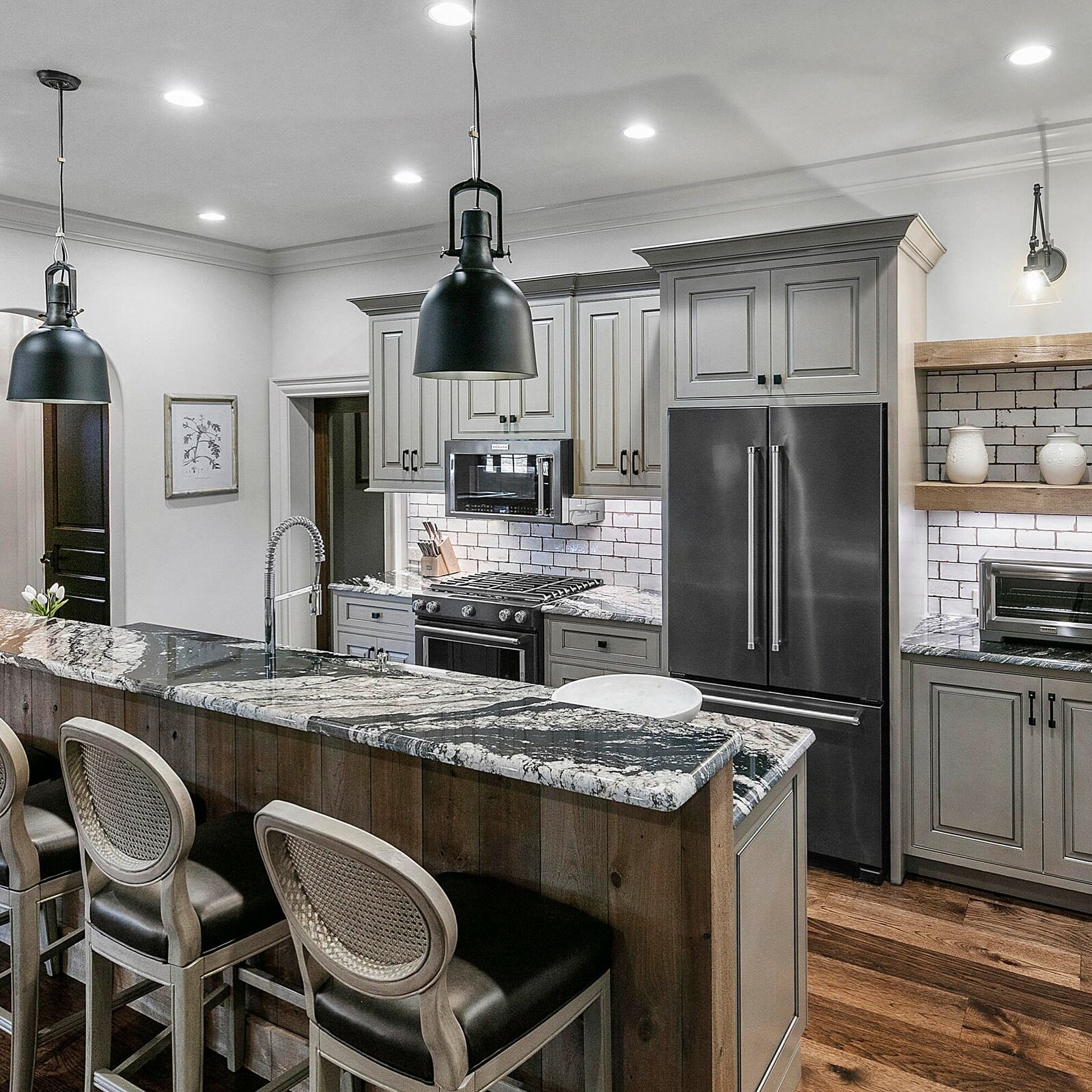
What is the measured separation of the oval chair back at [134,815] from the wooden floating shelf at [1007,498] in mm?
2990

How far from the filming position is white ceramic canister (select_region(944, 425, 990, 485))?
373cm

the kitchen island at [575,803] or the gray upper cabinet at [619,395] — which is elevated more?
the gray upper cabinet at [619,395]

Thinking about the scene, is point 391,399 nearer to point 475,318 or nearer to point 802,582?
point 802,582

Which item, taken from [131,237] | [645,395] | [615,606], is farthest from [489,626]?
[131,237]

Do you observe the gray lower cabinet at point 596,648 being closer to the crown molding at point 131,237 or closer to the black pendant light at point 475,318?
the black pendant light at point 475,318

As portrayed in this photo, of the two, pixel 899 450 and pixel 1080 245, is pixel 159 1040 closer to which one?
pixel 899 450

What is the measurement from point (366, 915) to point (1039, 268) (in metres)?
3.44

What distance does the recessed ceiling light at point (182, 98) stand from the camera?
10.5ft

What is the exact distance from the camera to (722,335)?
12.5 feet

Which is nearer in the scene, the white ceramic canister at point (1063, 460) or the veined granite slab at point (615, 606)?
the white ceramic canister at point (1063, 460)

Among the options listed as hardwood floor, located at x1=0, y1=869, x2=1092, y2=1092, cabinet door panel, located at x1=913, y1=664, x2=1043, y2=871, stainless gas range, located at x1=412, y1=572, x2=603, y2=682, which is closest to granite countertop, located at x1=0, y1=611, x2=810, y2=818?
hardwood floor, located at x1=0, y1=869, x2=1092, y2=1092

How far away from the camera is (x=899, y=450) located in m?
3.48

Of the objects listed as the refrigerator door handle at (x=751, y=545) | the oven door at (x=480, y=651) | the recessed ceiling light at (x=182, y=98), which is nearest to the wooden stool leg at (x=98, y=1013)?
the oven door at (x=480, y=651)

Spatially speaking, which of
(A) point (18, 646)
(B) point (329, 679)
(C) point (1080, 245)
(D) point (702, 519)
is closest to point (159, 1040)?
(B) point (329, 679)
